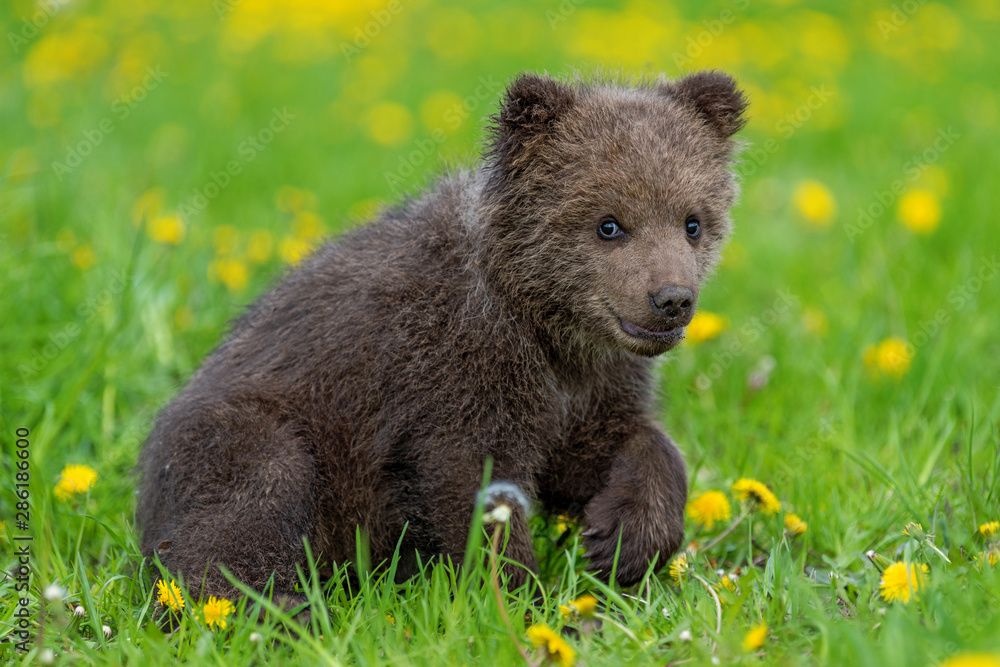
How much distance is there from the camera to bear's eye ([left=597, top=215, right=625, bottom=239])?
401cm

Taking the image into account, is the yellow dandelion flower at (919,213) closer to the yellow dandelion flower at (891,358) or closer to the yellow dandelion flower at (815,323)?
the yellow dandelion flower at (815,323)

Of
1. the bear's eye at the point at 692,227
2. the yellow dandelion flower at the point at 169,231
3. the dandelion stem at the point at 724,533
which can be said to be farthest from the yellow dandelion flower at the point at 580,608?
the yellow dandelion flower at the point at 169,231

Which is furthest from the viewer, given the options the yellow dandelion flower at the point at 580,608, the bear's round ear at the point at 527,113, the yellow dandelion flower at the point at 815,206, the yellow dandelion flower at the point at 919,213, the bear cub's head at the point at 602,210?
the yellow dandelion flower at the point at 815,206

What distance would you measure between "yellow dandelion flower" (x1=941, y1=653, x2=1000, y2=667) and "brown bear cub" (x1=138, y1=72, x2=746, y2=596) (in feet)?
4.90

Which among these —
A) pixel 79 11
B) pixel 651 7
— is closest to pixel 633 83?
pixel 79 11

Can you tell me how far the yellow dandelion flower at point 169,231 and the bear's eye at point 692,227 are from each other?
138 inches

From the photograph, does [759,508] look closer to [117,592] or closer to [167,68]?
[117,592]

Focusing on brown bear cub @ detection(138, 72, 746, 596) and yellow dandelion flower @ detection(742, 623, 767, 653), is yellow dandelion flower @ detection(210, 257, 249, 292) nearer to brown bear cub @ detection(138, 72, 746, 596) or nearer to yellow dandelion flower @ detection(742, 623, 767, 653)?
brown bear cub @ detection(138, 72, 746, 596)

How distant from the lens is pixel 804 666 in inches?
121

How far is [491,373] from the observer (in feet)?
13.5

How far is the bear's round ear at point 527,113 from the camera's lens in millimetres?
4090

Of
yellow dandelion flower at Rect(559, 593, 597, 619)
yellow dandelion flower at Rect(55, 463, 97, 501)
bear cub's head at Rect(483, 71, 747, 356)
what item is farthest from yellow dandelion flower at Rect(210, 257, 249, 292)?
yellow dandelion flower at Rect(559, 593, 597, 619)

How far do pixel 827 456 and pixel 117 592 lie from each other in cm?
315

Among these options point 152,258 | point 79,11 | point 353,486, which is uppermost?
point 79,11
